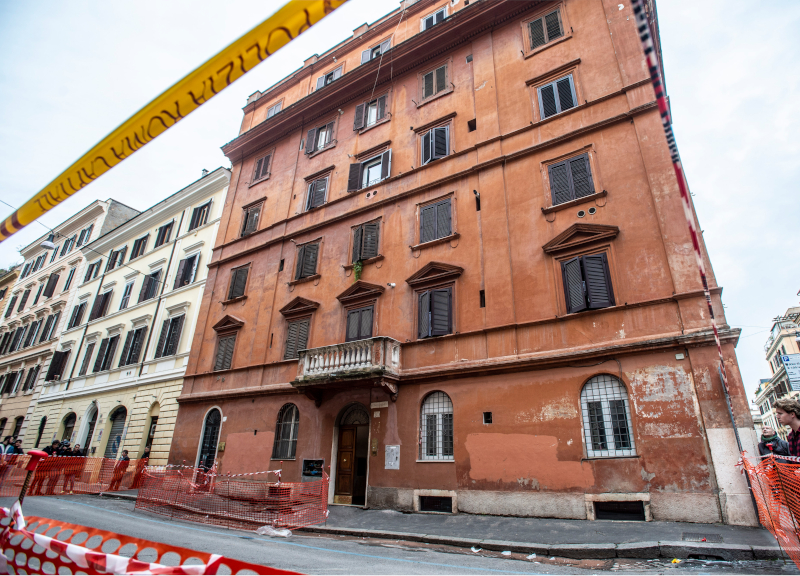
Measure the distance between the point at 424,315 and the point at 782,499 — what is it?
9.66 m

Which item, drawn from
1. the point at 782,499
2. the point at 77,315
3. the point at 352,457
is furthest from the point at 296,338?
the point at 77,315

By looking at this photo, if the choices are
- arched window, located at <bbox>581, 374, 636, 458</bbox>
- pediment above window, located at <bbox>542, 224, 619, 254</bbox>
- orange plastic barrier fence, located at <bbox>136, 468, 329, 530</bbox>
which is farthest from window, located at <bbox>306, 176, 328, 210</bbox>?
arched window, located at <bbox>581, 374, 636, 458</bbox>

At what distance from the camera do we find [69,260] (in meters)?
33.8

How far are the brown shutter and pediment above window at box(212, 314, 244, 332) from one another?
7.59 meters

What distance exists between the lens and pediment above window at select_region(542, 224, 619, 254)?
1188cm

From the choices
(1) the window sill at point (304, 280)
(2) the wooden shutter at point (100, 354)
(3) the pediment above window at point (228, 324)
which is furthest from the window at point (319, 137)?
(2) the wooden shutter at point (100, 354)

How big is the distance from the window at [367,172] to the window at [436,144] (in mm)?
1715

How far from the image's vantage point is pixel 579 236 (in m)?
12.4

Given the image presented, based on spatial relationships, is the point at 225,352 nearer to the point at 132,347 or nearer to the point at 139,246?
the point at 132,347

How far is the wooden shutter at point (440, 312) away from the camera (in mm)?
13789

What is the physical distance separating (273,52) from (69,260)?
→ 39.0 metres

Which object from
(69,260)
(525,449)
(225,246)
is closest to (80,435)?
(225,246)

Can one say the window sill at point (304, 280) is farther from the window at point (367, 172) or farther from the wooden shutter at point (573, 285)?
the wooden shutter at point (573, 285)

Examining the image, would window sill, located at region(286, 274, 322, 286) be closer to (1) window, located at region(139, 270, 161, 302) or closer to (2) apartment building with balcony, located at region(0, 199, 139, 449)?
(1) window, located at region(139, 270, 161, 302)
